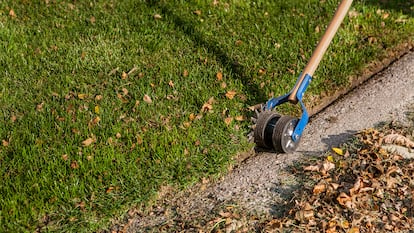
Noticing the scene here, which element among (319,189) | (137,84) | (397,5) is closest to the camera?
(319,189)

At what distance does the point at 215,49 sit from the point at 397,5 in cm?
189

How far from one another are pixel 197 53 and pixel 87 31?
40.2 inches

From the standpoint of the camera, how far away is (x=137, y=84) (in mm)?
4918

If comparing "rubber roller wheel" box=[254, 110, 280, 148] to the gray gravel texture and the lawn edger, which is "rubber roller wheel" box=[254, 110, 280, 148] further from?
the gray gravel texture

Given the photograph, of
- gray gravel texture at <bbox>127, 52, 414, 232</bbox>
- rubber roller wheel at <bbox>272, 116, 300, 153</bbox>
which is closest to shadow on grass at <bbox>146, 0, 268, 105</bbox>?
gray gravel texture at <bbox>127, 52, 414, 232</bbox>

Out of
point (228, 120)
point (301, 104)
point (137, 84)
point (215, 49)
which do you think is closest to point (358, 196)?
point (301, 104)

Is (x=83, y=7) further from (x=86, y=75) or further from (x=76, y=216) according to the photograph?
(x=76, y=216)

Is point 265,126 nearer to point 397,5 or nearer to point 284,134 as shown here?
point 284,134

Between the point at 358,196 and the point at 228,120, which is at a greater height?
the point at 358,196

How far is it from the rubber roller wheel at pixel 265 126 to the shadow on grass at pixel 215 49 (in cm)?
55

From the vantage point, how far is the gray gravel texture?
153 inches

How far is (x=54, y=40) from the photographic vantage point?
5.47 m

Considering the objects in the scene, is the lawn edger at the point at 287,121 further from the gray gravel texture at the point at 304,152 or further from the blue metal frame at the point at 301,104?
the gray gravel texture at the point at 304,152

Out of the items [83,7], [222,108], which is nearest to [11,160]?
[222,108]
